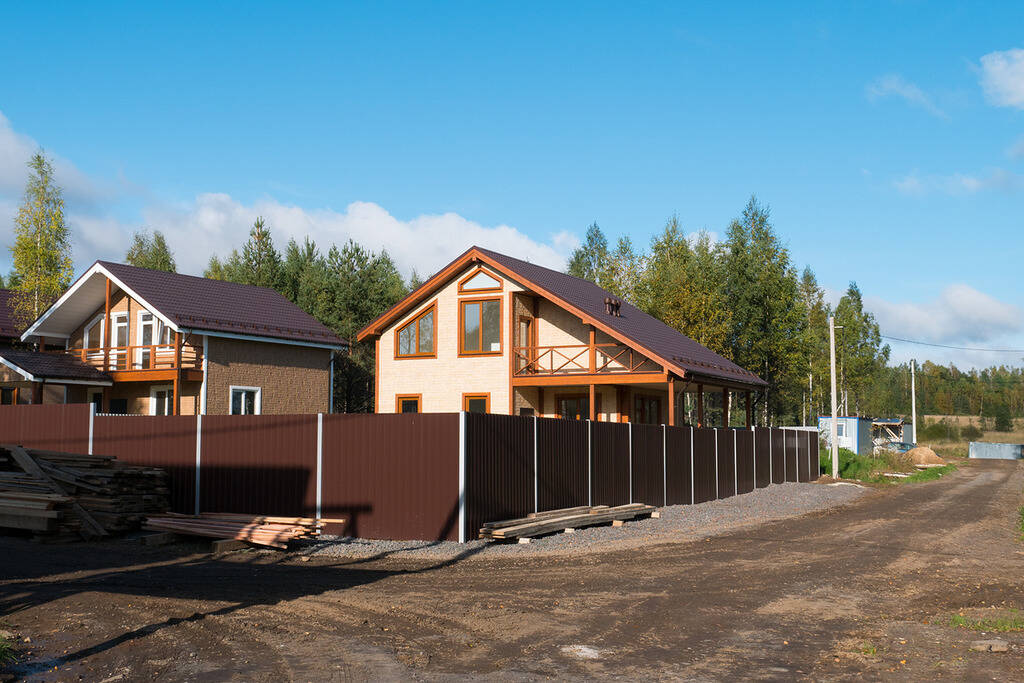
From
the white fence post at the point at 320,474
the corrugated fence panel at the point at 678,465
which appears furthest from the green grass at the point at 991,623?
the corrugated fence panel at the point at 678,465

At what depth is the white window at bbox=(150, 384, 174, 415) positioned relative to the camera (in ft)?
101

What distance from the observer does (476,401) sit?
28.3m

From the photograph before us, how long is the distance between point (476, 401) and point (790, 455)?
12193 millimetres

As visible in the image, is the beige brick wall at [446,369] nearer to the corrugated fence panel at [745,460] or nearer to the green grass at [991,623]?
the corrugated fence panel at [745,460]

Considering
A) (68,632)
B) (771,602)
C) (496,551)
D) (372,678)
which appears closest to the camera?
(372,678)

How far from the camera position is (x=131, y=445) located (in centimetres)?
1791

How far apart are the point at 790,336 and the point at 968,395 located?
94.8 meters

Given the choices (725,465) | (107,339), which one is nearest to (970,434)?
(725,465)

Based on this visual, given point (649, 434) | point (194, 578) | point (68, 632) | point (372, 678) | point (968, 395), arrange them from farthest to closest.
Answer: point (968, 395) < point (649, 434) < point (194, 578) < point (68, 632) < point (372, 678)

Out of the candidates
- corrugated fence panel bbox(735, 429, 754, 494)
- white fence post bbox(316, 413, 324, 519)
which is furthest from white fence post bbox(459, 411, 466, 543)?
corrugated fence panel bbox(735, 429, 754, 494)

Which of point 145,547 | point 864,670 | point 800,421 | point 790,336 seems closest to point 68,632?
point 145,547

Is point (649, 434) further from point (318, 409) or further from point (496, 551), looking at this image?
point (318, 409)

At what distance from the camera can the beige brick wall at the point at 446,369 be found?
1094 inches

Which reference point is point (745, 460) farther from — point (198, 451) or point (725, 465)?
point (198, 451)
